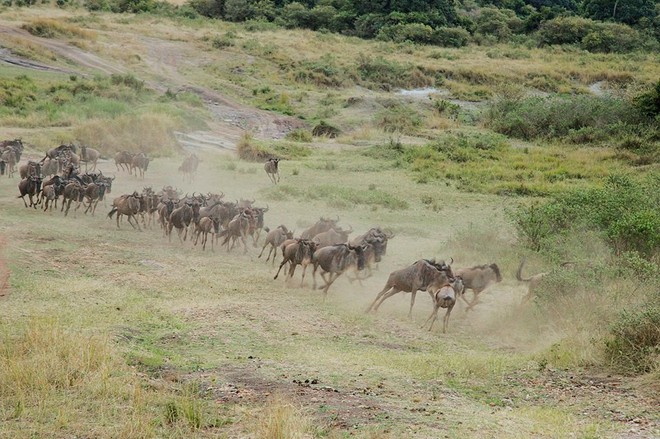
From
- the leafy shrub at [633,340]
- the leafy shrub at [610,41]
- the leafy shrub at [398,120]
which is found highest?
the leafy shrub at [610,41]

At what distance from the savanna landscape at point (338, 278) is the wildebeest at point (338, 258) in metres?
0.59

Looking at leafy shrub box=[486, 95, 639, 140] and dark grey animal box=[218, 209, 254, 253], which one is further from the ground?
leafy shrub box=[486, 95, 639, 140]

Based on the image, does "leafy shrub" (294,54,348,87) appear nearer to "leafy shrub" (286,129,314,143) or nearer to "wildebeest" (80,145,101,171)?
"leafy shrub" (286,129,314,143)

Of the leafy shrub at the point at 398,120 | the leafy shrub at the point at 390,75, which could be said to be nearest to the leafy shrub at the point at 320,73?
the leafy shrub at the point at 390,75

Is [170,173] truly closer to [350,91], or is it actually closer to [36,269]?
[36,269]

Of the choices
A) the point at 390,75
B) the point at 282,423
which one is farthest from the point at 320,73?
the point at 282,423

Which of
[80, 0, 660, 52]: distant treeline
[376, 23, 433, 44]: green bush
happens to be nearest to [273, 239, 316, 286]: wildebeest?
→ [80, 0, 660, 52]: distant treeline

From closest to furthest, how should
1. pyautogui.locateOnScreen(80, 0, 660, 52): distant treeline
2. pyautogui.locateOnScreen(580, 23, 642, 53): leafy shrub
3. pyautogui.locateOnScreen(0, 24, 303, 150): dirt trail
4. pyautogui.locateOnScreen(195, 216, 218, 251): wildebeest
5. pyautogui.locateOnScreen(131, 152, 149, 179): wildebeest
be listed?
pyautogui.locateOnScreen(195, 216, 218, 251): wildebeest, pyautogui.locateOnScreen(131, 152, 149, 179): wildebeest, pyautogui.locateOnScreen(0, 24, 303, 150): dirt trail, pyautogui.locateOnScreen(580, 23, 642, 53): leafy shrub, pyautogui.locateOnScreen(80, 0, 660, 52): distant treeline

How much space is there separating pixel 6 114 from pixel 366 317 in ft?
90.0

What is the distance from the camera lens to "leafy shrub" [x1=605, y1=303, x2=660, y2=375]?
980 centimetres

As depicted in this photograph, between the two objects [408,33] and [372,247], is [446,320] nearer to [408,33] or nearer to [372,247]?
[372,247]

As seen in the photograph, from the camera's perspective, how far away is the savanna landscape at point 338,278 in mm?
8172

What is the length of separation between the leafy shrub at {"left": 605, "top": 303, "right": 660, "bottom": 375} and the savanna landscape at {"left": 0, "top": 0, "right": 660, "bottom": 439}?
3cm

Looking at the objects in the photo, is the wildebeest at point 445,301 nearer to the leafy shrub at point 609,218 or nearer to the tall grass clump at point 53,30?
the leafy shrub at point 609,218
